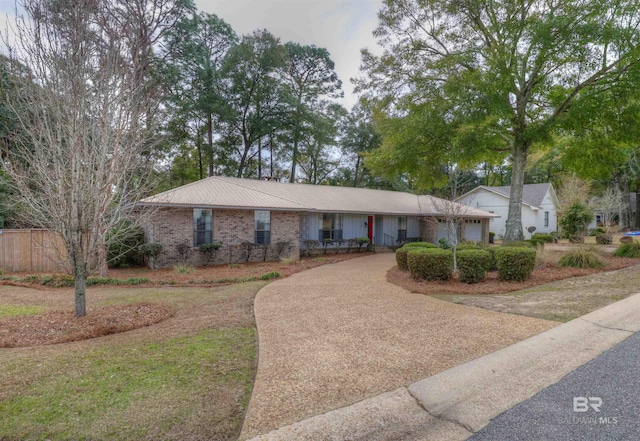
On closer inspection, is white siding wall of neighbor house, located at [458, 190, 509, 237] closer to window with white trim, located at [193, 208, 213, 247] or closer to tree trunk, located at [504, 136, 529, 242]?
tree trunk, located at [504, 136, 529, 242]

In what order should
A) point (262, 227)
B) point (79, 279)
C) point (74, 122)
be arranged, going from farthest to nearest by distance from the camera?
point (262, 227)
point (79, 279)
point (74, 122)

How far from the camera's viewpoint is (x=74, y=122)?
5371 millimetres

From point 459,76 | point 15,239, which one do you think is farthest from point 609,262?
point 15,239

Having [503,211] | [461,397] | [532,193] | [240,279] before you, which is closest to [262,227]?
[240,279]

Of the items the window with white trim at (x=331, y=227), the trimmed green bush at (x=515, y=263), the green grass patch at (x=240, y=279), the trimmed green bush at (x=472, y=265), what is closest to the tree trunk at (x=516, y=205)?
the trimmed green bush at (x=515, y=263)

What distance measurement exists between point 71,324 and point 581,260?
14.2m

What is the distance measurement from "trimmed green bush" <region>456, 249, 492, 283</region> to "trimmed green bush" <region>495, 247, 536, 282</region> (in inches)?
19.4

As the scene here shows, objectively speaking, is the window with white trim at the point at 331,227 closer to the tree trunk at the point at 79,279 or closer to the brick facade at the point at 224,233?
the brick facade at the point at 224,233

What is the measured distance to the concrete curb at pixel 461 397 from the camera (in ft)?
8.74

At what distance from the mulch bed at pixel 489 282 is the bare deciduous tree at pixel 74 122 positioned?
6.94 m

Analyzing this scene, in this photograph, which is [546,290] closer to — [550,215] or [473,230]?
[473,230]

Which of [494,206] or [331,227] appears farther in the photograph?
[494,206]

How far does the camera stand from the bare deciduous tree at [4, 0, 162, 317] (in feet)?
17.6

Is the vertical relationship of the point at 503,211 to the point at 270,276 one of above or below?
above
